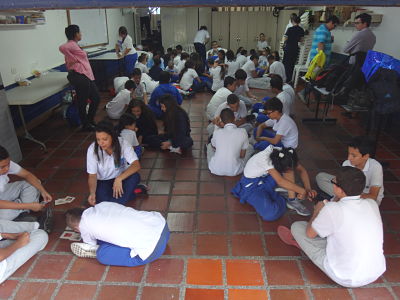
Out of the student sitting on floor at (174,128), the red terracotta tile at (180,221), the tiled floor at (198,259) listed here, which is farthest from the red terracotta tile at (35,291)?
the student sitting on floor at (174,128)

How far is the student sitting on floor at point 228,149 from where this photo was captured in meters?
3.58

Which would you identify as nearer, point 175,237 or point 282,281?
point 282,281

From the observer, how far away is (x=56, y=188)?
357cm

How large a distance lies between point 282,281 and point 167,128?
2637mm

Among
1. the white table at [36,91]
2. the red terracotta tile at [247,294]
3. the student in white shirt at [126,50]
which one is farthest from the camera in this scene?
the student in white shirt at [126,50]

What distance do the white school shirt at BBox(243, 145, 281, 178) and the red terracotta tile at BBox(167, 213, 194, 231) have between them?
69cm

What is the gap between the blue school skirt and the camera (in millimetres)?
2977

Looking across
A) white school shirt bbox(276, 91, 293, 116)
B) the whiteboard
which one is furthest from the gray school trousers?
the whiteboard

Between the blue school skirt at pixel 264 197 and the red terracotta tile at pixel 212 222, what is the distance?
31 cm

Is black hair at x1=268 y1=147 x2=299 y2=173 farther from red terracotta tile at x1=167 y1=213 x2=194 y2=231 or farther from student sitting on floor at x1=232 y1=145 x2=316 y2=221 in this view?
red terracotta tile at x1=167 y1=213 x2=194 y2=231

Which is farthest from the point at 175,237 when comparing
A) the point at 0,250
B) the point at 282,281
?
the point at 0,250

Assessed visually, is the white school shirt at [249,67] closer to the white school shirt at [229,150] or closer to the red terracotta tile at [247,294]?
the white school shirt at [229,150]

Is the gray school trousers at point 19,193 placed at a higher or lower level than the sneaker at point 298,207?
higher

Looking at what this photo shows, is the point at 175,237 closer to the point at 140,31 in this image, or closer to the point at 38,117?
the point at 38,117
